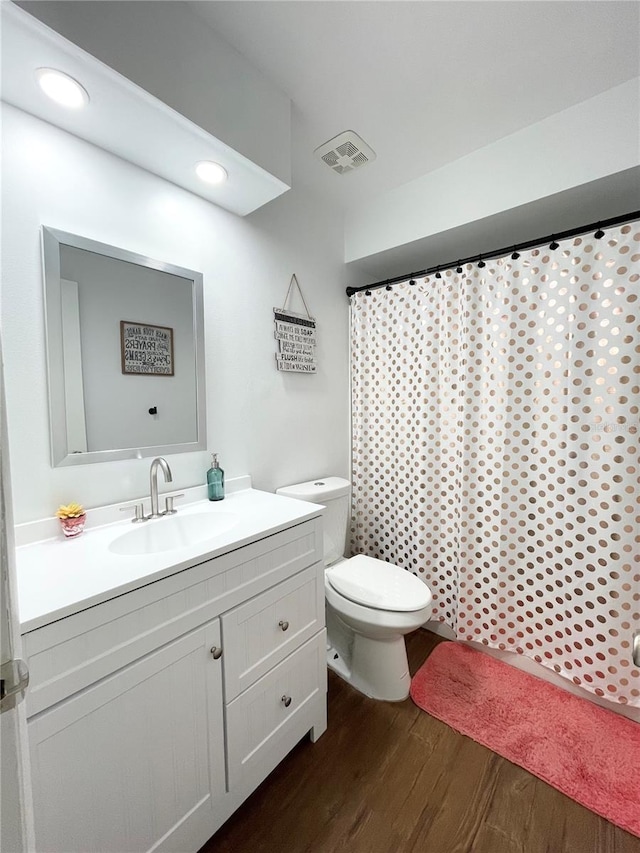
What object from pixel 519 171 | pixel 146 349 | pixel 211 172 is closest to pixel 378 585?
pixel 146 349

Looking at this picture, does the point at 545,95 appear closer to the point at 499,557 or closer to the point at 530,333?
the point at 530,333

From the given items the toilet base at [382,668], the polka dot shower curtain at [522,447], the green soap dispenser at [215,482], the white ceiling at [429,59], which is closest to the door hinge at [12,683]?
the green soap dispenser at [215,482]

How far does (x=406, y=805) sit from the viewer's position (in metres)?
1.16

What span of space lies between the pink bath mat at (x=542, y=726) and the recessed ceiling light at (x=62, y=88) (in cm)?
246

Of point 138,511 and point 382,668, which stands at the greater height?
point 138,511

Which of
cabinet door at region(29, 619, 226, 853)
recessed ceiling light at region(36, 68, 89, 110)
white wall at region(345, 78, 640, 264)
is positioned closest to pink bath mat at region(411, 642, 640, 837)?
cabinet door at region(29, 619, 226, 853)

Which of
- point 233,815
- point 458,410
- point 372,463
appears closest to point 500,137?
point 458,410

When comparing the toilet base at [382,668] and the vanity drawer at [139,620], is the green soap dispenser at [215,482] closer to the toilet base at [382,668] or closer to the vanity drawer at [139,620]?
the vanity drawer at [139,620]

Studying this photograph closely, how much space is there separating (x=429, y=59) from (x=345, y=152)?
48cm

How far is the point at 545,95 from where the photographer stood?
1.34m

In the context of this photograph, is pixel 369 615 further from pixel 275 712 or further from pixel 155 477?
pixel 155 477

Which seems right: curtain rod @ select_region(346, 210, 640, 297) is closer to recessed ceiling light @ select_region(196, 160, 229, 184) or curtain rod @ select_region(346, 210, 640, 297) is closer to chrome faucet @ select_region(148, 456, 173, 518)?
recessed ceiling light @ select_region(196, 160, 229, 184)

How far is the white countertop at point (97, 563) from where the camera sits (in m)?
0.74

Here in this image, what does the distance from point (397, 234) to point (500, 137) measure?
575mm
